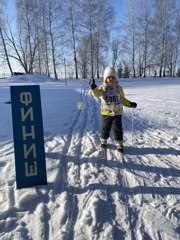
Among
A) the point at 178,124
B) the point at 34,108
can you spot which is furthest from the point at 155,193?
the point at 178,124

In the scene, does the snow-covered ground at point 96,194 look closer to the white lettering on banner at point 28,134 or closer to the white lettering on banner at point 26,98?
the white lettering on banner at point 28,134

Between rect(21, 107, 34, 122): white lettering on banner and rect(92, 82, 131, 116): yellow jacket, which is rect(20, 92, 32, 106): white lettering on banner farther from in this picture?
rect(92, 82, 131, 116): yellow jacket

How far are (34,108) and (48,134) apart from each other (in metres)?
2.45

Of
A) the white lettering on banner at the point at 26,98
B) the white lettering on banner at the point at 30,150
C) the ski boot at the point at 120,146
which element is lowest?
the ski boot at the point at 120,146

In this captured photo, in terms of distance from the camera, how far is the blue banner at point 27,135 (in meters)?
2.80

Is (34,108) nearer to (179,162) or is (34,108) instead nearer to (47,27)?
(179,162)

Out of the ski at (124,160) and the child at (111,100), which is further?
the child at (111,100)

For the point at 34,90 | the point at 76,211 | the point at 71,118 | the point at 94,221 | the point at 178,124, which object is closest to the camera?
the point at 94,221

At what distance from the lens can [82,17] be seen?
3108 cm

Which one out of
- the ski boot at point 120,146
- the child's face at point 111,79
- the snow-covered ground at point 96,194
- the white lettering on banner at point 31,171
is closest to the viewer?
the snow-covered ground at point 96,194

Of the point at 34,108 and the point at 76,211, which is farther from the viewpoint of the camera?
the point at 34,108

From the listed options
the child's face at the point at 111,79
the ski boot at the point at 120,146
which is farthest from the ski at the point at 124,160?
the child's face at the point at 111,79

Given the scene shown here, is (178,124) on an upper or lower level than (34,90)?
lower

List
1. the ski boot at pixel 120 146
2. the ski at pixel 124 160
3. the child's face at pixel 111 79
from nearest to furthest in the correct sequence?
the ski at pixel 124 160
the child's face at pixel 111 79
the ski boot at pixel 120 146
